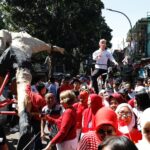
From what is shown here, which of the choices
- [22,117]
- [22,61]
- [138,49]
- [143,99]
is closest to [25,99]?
[22,117]

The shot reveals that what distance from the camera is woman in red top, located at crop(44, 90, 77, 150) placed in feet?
20.3

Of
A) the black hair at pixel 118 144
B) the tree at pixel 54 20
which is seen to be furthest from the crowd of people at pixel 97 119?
the tree at pixel 54 20

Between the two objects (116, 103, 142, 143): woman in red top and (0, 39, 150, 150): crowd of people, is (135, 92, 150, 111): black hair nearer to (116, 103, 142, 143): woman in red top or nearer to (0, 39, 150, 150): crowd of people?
(0, 39, 150, 150): crowd of people

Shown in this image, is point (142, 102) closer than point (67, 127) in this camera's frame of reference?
No

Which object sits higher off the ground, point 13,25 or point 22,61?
point 13,25

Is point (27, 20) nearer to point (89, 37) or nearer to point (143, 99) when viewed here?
point (89, 37)

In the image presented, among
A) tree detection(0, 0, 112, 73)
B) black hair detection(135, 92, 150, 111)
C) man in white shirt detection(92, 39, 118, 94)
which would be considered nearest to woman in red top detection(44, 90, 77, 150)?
black hair detection(135, 92, 150, 111)

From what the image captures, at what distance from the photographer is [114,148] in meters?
2.44

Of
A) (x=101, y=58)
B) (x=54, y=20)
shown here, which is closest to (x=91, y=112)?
(x=101, y=58)

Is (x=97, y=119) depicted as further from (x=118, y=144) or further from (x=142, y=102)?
(x=142, y=102)

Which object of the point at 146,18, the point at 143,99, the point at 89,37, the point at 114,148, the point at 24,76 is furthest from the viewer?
the point at 146,18

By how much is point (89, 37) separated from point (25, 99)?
41.8 metres

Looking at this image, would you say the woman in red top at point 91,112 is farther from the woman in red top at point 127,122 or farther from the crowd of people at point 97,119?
the woman in red top at point 127,122

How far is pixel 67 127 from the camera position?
6.19 metres
